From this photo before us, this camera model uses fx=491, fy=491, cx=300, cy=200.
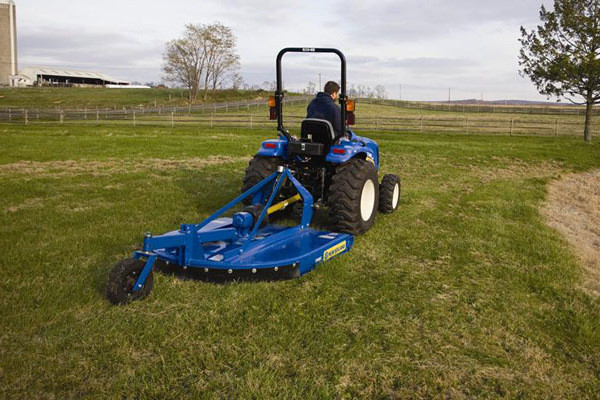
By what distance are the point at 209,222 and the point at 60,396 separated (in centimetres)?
238

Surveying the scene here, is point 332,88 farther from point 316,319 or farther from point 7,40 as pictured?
point 7,40

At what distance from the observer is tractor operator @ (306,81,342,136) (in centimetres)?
575

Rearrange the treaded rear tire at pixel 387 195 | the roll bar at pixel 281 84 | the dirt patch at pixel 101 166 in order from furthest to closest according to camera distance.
A: 1. the dirt patch at pixel 101 166
2. the treaded rear tire at pixel 387 195
3. the roll bar at pixel 281 84

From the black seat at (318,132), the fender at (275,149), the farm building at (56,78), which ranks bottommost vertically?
the fender at (275,149)

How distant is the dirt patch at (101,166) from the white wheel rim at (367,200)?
6.48 m

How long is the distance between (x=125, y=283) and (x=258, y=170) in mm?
2599

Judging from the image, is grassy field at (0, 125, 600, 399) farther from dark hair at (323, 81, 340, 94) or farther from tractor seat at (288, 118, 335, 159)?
dark hair at (323, 81, 340, 94)

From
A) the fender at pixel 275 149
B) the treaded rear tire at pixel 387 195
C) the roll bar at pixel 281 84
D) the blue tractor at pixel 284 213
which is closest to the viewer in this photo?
the blue tractor at pixel 284 213

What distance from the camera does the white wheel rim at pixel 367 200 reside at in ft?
19.4

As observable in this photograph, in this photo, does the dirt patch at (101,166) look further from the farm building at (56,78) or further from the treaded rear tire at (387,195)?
the farm building at (56,78)

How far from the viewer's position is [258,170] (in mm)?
6027

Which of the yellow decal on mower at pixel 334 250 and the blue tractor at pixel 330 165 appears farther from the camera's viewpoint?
the blue tractor at pixel 330 165

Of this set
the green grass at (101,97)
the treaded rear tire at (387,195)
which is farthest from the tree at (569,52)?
the green grass at (101,97)

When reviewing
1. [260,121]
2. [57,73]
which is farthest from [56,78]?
[260,121]
